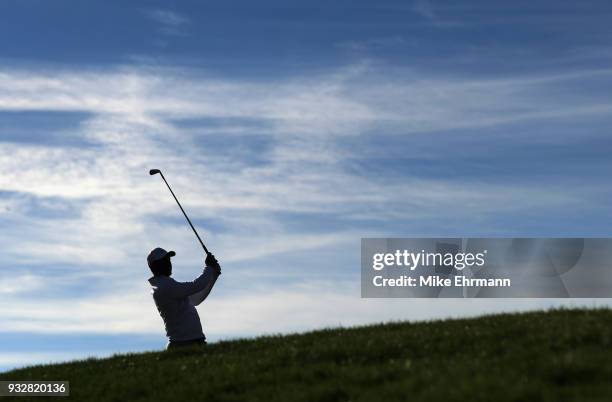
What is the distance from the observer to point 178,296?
66.4ft

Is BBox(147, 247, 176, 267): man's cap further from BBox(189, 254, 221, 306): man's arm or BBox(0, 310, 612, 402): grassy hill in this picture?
BBox(0, 310, 612, 402): grassy hill

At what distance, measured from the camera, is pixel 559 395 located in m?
12.4

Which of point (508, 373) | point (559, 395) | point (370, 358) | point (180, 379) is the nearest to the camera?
point (559, 395)

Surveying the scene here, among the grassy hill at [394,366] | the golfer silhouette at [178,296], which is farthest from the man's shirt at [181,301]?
the grassy hill at [394,366]

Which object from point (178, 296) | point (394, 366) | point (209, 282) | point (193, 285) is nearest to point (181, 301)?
point (178, 296)

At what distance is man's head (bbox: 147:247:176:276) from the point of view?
66.5 feet

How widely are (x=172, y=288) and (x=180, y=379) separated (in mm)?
3086

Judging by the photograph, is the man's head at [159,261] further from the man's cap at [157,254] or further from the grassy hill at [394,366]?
the grassy hill at [394,366]

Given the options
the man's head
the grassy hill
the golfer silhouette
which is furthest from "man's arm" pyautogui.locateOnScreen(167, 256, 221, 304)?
the grassy hill

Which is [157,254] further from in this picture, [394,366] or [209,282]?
[394,366]

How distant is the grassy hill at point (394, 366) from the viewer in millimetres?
13195

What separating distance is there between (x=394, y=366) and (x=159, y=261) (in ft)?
24.0

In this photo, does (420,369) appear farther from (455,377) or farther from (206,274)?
(206,274)

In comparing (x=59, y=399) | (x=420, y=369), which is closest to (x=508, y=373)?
(x=420, y=369)
